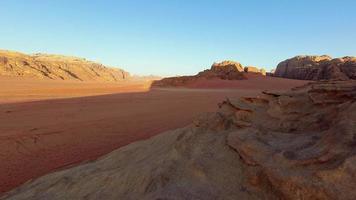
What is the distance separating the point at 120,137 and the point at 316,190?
5.07m

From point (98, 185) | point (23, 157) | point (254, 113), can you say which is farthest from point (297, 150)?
point (23, 157)

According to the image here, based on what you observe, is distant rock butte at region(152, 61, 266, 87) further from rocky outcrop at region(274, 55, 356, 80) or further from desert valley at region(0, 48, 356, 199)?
desert valley at region(0, 48, 356, 199)

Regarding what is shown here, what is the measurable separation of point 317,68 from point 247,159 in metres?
29.2

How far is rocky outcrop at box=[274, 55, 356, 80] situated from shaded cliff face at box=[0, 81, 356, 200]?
17155mm

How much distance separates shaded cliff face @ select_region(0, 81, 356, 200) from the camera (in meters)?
2.45

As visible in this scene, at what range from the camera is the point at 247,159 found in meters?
2.96

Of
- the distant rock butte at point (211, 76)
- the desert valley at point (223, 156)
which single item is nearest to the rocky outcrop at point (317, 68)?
the distant rock butte at point (211, 76)

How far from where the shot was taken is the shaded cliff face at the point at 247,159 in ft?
8.03

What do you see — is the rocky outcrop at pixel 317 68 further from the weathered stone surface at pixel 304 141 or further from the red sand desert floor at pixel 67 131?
the weathered stone surface at pixel 304 141

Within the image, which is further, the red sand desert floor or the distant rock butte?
the distant rock butte

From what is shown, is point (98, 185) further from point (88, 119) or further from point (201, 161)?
point (88, 119)

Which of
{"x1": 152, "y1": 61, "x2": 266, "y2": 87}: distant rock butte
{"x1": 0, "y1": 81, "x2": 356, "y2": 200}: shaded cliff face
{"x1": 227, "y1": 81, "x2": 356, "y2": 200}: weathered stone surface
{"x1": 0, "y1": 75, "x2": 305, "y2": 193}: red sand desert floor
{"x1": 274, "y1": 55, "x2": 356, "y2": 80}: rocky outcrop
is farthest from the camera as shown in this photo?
{"x1": 152, "y1": 61, "x2": 266, "y2": 87}: distant rock butte

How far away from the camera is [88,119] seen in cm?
859

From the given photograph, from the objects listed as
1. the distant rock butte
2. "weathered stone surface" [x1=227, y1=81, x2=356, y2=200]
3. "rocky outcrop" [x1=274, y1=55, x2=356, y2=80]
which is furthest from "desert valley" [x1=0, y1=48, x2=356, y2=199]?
the distant rock butte
